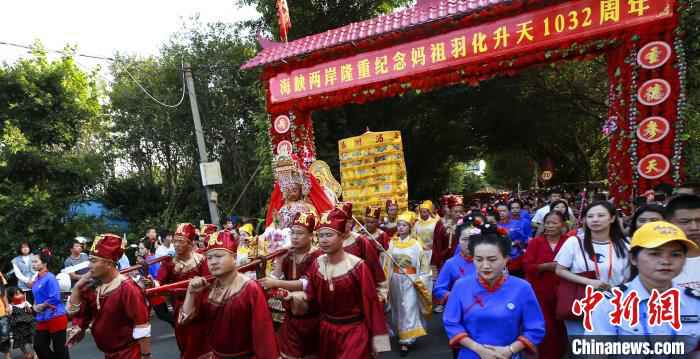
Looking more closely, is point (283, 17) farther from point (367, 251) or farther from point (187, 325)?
point (187, 325)

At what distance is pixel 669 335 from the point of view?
86.8 inches

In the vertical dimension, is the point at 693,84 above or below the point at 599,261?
above

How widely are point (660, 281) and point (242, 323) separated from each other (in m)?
2.47

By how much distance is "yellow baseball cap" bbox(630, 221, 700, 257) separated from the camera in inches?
84.8

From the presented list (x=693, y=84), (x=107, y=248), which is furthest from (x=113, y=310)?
(x=693, y=84)

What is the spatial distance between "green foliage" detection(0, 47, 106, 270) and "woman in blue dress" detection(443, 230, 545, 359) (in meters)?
10.7

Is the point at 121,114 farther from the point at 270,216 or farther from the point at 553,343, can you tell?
the point at 553,343

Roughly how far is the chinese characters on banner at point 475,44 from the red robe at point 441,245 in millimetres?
3345

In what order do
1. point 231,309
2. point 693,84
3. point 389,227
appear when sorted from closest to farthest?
point 231,309 → point 389,227 → point 693,84

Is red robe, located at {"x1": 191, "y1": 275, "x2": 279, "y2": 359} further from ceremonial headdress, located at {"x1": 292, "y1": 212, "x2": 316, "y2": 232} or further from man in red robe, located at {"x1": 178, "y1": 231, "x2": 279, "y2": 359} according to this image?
ceremonial headdress, located at {"x1": 292, "y1": 212, "x2": 316, "y2": 232}

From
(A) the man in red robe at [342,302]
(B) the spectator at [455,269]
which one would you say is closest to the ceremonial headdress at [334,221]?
(A) the man in red robe at [342,302]

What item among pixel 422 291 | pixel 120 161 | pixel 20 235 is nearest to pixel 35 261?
pixel 422 291

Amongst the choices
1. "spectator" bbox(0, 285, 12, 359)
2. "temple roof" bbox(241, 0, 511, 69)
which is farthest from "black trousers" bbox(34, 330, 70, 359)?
"temple roof" bbox(241, 0, 511, 69)

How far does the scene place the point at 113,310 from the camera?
339 centimetres
